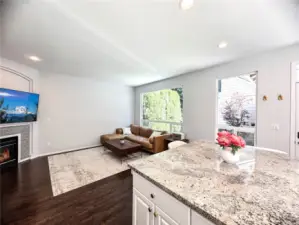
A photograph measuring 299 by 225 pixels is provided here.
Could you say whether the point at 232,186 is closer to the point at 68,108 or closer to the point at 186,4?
A: the point at 186,4

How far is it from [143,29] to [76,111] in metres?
4.15

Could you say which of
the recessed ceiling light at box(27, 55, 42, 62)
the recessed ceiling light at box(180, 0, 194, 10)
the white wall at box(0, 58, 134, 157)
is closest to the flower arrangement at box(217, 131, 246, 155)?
the recessed ceiling light at box(180, 0, 194, 10)

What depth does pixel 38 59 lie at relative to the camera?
326 centimetres

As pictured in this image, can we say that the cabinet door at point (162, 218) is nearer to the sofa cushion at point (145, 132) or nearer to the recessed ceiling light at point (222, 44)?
the recessed ceiling light at point (222, 44)

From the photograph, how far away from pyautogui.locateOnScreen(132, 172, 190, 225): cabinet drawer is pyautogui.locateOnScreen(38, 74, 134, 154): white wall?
4.50 m

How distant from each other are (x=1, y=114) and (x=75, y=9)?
122 inches

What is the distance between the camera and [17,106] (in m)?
3.31

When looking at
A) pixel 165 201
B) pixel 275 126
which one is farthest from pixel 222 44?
pixel 165 201

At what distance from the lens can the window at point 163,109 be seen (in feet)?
16.3

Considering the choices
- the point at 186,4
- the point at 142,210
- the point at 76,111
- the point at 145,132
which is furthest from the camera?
the point at 145,132

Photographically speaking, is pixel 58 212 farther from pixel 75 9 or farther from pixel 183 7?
pixel 183 7

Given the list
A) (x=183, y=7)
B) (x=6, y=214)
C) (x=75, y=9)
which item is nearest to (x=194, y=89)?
(x=183, y=7)

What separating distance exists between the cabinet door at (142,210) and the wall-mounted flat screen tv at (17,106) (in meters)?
3.77

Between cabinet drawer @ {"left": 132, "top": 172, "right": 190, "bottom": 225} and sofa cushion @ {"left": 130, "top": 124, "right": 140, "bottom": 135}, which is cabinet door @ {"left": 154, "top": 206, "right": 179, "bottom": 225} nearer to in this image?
cabinet drawer @ {"left": 132, "top": 172, "right": 190, "bottom": 225}
